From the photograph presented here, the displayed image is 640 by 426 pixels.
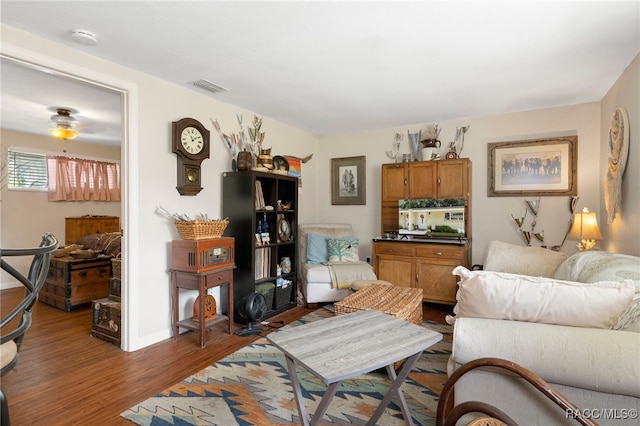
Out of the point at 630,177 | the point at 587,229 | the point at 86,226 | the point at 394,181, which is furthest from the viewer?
the point at 86,226

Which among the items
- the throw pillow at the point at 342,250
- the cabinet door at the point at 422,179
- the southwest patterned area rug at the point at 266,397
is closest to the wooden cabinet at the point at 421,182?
the cabinet door at the point at 422,179

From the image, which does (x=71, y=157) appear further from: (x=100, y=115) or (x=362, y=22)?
(x=362, y=22)

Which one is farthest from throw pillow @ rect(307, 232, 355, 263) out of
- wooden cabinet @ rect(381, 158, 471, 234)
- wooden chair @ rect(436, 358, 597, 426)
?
wooden chair @ rect(436, 358, 597, 426)

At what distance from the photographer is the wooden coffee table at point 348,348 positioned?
1.30 metres

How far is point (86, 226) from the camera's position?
575 cm

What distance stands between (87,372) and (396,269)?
10.6ft

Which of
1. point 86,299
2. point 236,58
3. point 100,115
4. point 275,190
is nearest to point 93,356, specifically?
point 86,299

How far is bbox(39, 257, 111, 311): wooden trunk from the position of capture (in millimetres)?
3873

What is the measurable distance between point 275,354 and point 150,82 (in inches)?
103

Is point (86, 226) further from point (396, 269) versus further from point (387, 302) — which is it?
point (387, 302)

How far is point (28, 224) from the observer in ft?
17.0

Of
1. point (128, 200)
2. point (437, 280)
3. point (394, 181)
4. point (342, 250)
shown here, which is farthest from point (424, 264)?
point (128, 200)

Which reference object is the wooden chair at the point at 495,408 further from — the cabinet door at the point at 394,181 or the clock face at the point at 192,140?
the cabinet door at the point at 394,181

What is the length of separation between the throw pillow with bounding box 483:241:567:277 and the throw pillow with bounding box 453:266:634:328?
Answer: 63.2 inches
